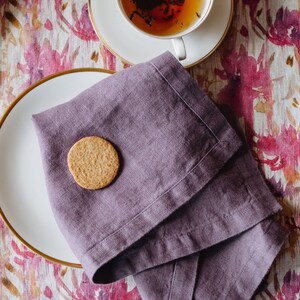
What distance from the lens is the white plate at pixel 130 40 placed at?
2.63 feet

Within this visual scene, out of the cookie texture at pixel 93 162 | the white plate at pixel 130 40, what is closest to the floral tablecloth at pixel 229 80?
the white plate at pixel 130 40

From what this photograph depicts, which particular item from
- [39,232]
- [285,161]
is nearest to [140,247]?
[39,232]

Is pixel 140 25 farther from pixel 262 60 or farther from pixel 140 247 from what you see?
pixel 140 247

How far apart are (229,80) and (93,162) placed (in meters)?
0.24

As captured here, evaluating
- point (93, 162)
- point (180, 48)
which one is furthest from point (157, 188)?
point (180, 48)

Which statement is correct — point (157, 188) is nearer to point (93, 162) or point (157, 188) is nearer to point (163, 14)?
point (93, 162)

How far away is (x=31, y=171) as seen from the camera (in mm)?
793

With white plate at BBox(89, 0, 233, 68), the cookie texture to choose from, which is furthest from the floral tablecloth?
the cookie texture

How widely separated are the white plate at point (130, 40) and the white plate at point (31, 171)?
5cm

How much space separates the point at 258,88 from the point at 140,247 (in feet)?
0.97

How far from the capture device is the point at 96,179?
750 millimetres

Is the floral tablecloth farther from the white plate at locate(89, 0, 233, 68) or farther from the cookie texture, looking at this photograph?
the cookie texture

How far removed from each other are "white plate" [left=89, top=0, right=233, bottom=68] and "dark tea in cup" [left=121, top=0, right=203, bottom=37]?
0.05ft

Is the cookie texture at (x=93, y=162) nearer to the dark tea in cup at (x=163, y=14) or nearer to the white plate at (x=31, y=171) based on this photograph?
the white plate at (x=31, y=171)
